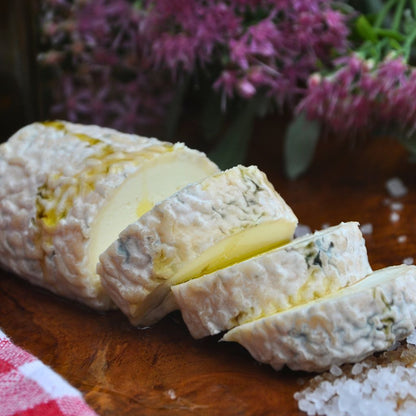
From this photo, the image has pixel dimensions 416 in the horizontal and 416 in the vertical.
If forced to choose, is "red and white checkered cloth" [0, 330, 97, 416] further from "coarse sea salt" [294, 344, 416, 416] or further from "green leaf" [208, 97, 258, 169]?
"green leaf" [208, 97, 258, 169]

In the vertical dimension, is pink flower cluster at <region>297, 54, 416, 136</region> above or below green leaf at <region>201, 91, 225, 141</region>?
above

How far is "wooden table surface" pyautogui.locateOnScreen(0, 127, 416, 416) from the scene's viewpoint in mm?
1500

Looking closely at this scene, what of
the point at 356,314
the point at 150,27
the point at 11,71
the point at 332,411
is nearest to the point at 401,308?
the point at 356,314

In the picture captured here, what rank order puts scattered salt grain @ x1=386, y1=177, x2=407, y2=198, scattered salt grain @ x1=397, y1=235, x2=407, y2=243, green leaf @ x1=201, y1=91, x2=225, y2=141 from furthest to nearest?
green leaf @ x1=201, y1=91, x2=225, y2=141
scattered salt grain @ x1=386, y1=177, x2=407, y2=198
scattered salt grain @ x1=397, y1=235, x2=407, y2=243

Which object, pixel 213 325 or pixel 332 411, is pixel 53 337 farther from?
pixel 332 411

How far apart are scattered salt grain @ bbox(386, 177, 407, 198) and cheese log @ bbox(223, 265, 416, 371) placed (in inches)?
42.5

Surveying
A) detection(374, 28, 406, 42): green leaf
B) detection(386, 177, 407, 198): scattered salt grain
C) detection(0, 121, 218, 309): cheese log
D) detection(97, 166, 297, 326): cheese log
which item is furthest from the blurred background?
detection(97, 166, 297, 326): cheese log

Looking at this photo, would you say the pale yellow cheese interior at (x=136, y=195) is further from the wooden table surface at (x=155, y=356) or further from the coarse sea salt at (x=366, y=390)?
the coarse sea salt at (x=366, y=390)

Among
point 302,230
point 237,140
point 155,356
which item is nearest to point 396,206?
point 302,230

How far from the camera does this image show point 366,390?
1.48 meters

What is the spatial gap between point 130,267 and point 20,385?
1.20 ft

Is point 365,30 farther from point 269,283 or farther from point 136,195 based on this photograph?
point 269,283

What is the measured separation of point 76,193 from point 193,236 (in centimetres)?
39

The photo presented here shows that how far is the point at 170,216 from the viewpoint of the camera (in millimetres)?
1651
